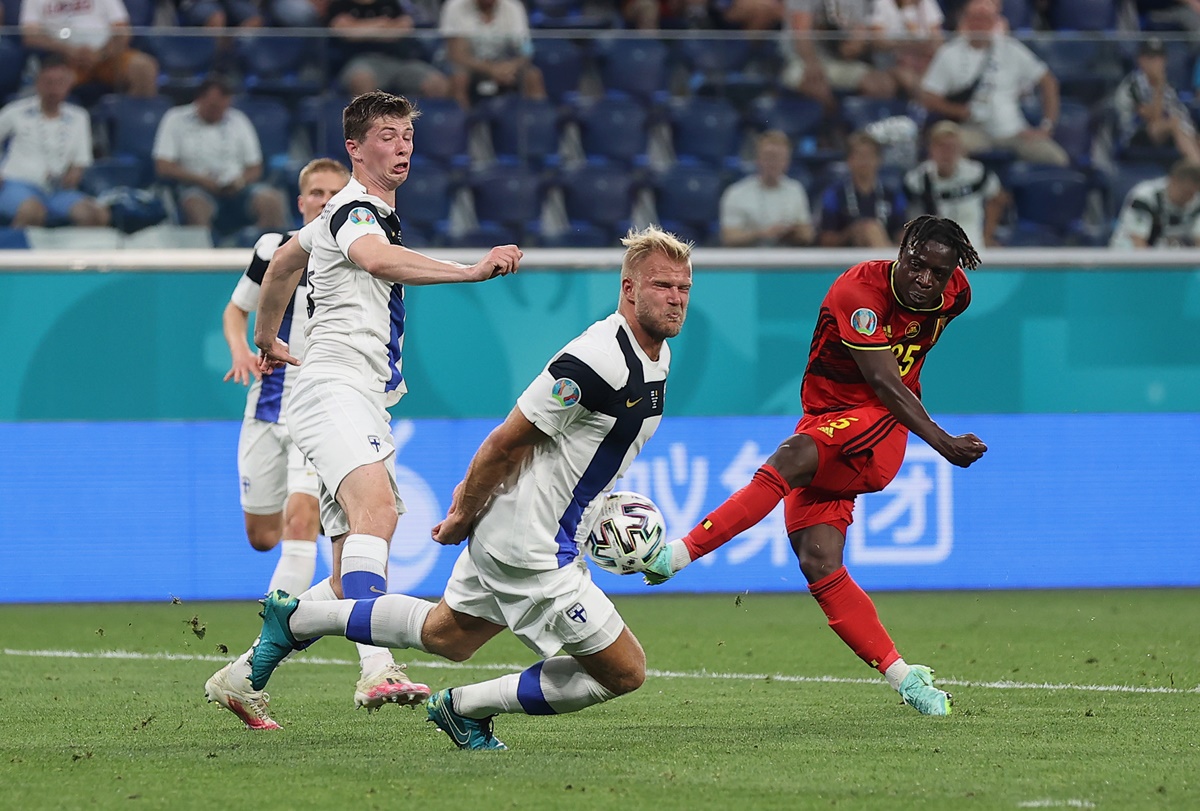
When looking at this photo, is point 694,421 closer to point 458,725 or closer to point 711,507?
point 711,507

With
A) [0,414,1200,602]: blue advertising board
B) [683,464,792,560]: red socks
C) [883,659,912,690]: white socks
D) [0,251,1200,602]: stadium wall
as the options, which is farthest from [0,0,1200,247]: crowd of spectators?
[883,659,912,690]: white socks

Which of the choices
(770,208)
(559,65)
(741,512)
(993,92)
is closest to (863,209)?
(770,208)

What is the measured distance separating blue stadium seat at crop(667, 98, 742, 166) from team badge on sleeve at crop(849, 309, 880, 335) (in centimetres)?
526

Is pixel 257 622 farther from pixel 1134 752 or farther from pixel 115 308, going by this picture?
pixel 1134 752

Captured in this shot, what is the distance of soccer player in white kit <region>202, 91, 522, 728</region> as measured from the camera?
5.75m

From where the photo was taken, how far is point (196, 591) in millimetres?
11023

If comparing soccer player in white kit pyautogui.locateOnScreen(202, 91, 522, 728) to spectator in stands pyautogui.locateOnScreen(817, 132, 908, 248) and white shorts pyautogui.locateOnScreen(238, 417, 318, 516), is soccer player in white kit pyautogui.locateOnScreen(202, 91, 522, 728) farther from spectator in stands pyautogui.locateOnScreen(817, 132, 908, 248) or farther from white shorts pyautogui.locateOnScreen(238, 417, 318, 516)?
spectator in stands pyautogui.locateOnScreen(817, 132, 908, 248)

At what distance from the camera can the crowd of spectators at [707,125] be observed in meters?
11.2

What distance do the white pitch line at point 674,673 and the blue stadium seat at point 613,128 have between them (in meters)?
4.56

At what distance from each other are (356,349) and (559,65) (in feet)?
20.0

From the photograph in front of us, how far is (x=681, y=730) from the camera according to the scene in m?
6.06

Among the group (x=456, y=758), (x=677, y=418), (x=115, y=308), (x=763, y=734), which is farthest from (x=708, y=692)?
(x=115, y=308)

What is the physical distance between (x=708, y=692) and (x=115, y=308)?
19.0 ft

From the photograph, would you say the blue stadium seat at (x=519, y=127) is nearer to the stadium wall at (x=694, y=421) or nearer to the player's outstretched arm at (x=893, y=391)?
the stadium wall at (x=694, y=421)
